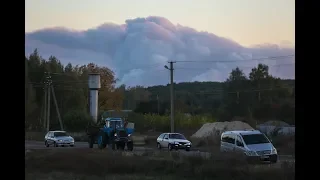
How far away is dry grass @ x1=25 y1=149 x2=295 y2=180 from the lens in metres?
19.1

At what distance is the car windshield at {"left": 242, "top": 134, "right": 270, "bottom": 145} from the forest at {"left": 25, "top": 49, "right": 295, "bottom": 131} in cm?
4937

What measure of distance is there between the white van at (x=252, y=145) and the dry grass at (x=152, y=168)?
4.20 metres

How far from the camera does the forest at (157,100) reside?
8325cm

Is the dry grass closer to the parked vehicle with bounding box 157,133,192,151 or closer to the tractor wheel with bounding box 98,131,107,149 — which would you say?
the tractor wheel with bounding box 98,131,107,149

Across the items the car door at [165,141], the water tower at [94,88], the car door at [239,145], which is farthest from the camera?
the water tower at [94,88]

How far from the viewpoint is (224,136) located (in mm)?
30547

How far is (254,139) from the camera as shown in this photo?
91.2 ft

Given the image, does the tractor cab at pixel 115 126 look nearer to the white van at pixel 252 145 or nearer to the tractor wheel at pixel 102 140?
the tractor wheel at pixel 102 140

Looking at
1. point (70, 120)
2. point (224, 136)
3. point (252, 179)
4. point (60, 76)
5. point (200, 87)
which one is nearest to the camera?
point (252, 179)

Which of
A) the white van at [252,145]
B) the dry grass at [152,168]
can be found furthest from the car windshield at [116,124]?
the dry grass at [152,168]
